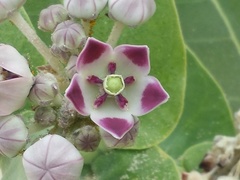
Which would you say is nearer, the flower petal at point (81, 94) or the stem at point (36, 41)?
the flower petal at point (81, 94)

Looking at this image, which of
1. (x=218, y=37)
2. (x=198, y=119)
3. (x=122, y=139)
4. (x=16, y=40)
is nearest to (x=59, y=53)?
(x=122, y=139)

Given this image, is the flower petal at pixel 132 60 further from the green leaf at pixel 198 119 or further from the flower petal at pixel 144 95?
the green leaf at pixel 198 119

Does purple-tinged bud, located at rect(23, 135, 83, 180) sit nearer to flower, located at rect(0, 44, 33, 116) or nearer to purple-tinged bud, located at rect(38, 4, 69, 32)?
flower, located at rect(0, 44, 33, 116)

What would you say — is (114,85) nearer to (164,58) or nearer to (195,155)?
(164,58)

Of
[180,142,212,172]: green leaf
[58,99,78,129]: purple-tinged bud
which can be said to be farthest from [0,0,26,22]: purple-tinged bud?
[180,142,212,172]: green leaf

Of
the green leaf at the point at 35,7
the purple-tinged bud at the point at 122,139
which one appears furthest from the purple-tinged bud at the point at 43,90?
the green leaf at the point at 35,7
